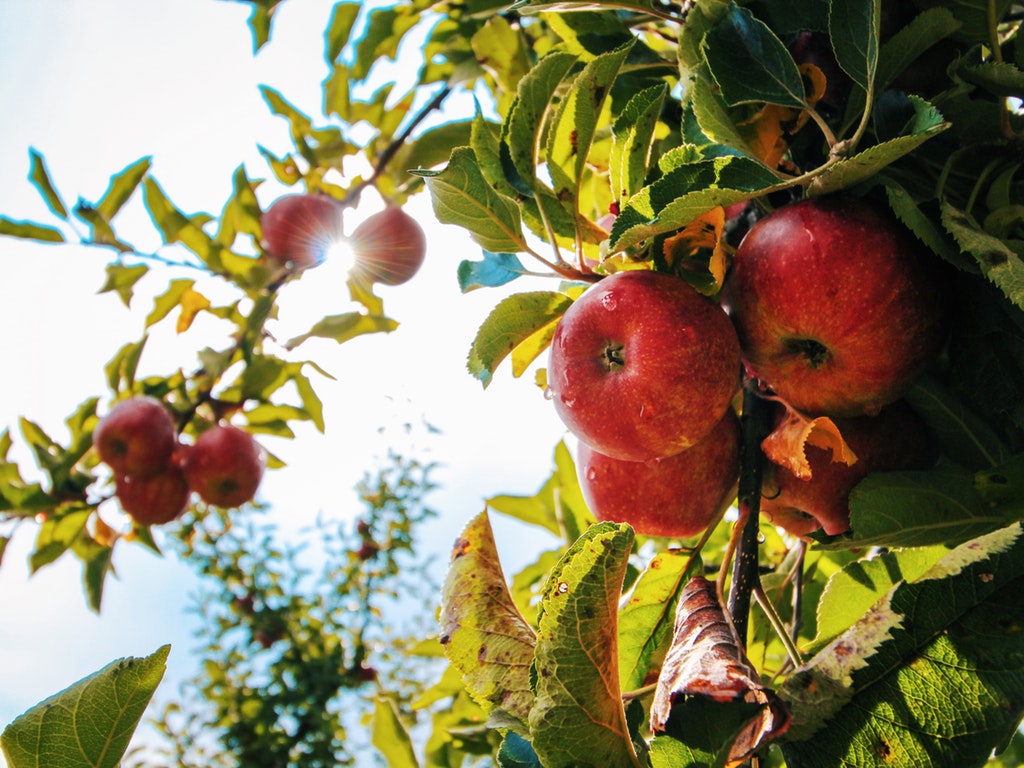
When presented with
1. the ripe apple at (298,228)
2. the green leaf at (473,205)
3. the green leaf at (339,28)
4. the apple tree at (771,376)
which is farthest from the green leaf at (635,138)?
the ripe apple at (298,228)

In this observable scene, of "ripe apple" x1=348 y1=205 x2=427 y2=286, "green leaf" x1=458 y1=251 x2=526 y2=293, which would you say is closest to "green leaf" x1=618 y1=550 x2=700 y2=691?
"green leaf" x1=458 y1=251 x2=526 y2=293

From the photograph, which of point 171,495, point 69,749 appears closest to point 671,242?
point 69,749

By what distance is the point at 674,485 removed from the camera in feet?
2.37

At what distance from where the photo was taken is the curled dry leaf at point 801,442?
584mm

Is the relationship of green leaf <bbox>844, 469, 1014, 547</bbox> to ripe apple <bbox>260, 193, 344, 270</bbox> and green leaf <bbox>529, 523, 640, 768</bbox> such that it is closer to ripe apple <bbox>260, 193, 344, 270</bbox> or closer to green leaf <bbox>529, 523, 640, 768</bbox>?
green leaf <bbox>529, 523, 640, 768</bbox>

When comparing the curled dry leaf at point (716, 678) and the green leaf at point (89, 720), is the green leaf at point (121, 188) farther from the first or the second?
the curled dry leaf at point (716, 678)

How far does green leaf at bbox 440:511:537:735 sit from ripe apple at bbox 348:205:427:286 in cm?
161

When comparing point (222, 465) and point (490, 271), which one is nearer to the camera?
point (490, 271)

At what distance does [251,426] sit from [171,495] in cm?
29

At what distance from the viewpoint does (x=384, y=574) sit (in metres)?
3.75

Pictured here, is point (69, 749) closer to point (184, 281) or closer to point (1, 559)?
point (184, 281)

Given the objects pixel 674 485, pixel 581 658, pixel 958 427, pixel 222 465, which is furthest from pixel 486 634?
pixel 222 465

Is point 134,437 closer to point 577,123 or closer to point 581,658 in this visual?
point 577,123

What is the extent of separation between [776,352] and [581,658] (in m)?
0.33
